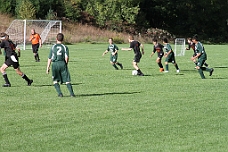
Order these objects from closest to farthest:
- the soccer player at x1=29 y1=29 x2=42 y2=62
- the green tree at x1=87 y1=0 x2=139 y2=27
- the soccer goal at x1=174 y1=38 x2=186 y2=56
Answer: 1. the soccer player at x1=29 y1=29 x2=42 y2=62
2. the soccer goal at x1=174 y1=38 x2=186 y2=56
3. the green tree at x1=87 y1=0 x2=139 y2=27

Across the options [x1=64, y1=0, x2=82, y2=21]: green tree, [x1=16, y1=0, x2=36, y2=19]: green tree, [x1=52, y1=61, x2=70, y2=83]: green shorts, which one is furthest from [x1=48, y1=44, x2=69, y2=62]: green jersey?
[x1=64, y1=0, x2=82, y2=21]: green tree

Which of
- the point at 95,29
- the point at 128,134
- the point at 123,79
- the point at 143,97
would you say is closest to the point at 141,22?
the point at 95,29

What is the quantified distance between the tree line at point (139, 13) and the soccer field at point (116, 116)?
147 ft

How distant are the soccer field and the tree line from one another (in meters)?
44.8

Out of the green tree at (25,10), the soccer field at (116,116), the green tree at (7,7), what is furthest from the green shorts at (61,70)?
Result: the green tree at (7,7)

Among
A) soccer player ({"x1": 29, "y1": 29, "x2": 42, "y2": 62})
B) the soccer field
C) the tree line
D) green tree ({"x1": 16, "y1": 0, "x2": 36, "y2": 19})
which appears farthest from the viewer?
the tree line

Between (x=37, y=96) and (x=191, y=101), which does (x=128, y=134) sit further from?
(x=37, y=96)

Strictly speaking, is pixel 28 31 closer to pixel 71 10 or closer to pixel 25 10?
pixel 25 10

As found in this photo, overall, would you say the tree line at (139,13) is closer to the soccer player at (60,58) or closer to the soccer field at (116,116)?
the soccer field at (116,116)

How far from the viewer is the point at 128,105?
14.0 m

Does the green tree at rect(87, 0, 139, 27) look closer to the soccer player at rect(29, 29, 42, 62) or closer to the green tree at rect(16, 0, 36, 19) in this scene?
the green tree at rect(16, 0, 36, 19)

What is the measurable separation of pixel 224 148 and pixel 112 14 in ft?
206

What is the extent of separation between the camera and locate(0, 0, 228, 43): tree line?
65.6 metres

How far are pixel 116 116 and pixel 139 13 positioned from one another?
61715 mm
